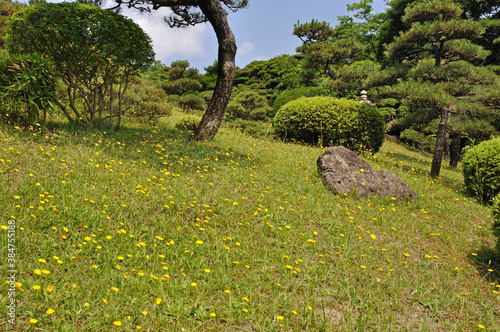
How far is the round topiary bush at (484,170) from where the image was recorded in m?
7.05

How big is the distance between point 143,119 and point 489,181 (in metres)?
9.84

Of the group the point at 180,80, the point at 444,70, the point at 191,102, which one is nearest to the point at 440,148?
the point at 444,70

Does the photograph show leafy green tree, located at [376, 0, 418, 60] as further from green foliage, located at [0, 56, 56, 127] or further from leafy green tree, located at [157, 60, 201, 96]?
green foliage, located at [0, 56, 56, 127]

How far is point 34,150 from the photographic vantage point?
4625mm

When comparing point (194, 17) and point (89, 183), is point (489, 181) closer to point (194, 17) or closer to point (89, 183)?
point (89, 183)

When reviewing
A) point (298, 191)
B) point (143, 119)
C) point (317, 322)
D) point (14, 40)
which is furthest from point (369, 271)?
A: point (143, 119)

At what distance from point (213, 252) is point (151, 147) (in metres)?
3.91

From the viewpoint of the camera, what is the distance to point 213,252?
10.6 feet

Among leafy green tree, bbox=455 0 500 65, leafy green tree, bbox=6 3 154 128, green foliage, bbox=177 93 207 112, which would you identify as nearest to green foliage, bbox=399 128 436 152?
leafy green tree, bbox=455 0 500 65

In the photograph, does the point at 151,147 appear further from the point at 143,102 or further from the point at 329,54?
the point at 329,54

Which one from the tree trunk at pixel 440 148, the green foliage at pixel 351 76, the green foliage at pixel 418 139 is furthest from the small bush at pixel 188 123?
the green foliage at pixel 418 139

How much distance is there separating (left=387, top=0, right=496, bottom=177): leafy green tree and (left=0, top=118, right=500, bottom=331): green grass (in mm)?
4667

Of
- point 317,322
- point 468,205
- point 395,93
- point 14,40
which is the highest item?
point 395,93

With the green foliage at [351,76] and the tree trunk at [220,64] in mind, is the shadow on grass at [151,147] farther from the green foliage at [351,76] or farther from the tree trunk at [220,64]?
the green foliage at [351,76]
